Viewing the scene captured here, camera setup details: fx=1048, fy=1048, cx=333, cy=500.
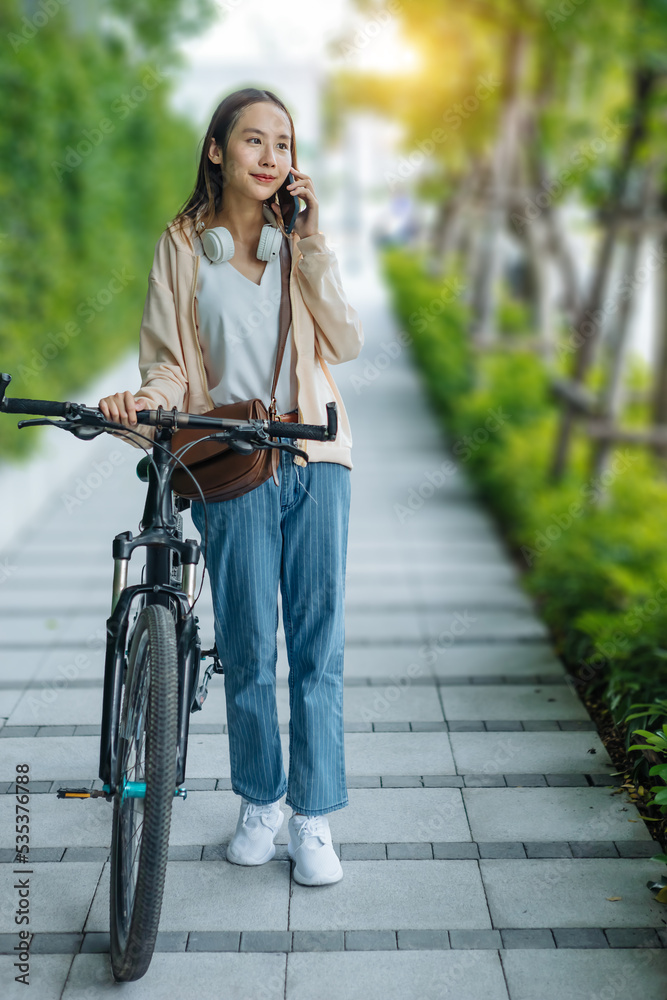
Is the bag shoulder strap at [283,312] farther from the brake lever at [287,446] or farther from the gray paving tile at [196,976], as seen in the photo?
the gray paving tile at [196,976]

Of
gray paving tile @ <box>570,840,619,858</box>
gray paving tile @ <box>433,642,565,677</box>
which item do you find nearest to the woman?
gray paving tile @ <box>570,840,619,858</box>

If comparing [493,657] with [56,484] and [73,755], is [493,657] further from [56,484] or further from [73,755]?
[56,484]

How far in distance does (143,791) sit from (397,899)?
70 cm

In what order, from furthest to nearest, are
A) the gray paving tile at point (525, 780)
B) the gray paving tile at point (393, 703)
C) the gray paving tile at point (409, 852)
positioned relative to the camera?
the gray paving tile at point (393, 703) → the gray paving tile at point (525, 780) → the gray paving tile at point (409, 852)

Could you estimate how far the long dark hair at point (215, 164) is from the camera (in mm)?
2252

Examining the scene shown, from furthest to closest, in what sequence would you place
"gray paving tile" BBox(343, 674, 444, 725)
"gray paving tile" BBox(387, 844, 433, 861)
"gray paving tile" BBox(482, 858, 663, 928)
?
1. "gray paving tile" BBox(343, 674, 444, 725)
2. "gray paving tile" BBox(387, 844, 433, 861)
3. "gray paving tile" BBox(482, 858, 663, 928)

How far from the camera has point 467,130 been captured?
11688 millimetres

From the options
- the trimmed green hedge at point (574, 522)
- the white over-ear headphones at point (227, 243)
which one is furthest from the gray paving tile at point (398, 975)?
the white over-ear headphones at point (227, 243)

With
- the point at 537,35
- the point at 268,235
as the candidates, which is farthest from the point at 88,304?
the point at 268,235

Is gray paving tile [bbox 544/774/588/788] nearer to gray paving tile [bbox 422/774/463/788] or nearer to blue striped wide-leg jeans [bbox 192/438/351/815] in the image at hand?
gray paving tile [bbox 422/774/463/788]

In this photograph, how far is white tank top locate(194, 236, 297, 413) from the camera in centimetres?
230

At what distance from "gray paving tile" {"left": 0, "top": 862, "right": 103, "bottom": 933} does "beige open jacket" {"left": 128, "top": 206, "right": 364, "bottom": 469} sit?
1.08m

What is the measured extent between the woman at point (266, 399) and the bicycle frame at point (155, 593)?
158mm

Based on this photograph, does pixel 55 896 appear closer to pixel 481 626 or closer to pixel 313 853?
pixel 313 853
